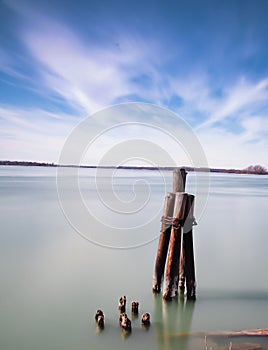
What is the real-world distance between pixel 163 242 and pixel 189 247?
1.14 feet

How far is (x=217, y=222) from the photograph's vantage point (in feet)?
36.3

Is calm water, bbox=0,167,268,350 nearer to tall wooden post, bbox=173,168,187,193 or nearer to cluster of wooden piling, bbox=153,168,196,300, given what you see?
cluster of wooden piling, bbox=153,168,196,300

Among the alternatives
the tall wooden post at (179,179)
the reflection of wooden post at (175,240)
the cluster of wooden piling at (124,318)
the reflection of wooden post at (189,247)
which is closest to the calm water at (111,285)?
the cluster of wooden piling at (124,318)

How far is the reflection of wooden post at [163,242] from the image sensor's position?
4250 mm

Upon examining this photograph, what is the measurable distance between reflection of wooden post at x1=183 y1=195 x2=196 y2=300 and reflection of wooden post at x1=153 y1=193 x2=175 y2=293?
21 cm

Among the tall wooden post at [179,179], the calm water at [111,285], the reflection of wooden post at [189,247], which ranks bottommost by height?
the calm water at [111,285]

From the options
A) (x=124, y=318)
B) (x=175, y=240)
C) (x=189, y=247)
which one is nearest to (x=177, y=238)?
(x=175, y=240)

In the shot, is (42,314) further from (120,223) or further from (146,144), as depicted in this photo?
(120,223)

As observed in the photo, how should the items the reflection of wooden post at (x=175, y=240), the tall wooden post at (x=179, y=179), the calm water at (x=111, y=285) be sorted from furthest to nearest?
the tall wooden post at (x=179, y=179), the reflection of wooden post at (x=175, y=240), the calm water at (x=111, y=285)

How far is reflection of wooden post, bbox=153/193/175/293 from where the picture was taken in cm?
425

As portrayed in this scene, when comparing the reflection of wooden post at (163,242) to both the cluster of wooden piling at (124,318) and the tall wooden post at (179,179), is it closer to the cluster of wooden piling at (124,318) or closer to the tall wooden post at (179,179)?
the tall wooden post at (179,179)

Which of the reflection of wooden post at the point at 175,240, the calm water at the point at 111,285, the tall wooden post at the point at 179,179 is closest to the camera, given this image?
the calm water at the point at 111,285

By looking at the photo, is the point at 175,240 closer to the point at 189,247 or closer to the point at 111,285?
the point at 189,247

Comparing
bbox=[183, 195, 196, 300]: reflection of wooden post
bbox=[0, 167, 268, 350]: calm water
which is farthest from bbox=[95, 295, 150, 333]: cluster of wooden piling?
bbox=[183, 195, 196, 300]: reflection of wooden post
